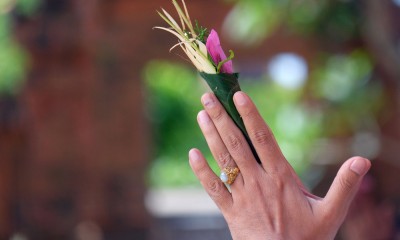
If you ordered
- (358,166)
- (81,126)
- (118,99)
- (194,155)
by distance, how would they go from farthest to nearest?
1. (118,99)
2. (81,126)
3. (194,155)
4. (358,166)

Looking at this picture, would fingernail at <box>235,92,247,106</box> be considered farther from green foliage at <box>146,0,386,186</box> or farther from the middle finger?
green foliage at <box>146,0,386,186</box>

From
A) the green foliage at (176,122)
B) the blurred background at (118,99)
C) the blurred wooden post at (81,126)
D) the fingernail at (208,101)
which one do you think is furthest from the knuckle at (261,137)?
the green foliage at (176,122)

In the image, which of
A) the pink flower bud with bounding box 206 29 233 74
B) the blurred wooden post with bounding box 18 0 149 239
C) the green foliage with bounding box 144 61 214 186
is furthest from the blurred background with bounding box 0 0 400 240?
the green foliage with bounding box 144 61 214 186

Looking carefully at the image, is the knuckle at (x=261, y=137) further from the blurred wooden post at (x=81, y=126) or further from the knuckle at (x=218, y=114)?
the blurred wooden post at (x=81, y=126)

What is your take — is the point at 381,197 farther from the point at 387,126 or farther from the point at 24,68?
the point at 24,68

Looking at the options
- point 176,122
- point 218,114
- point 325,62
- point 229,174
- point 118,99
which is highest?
point 218,114

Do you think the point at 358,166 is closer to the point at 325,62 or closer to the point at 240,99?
the point at 240,99

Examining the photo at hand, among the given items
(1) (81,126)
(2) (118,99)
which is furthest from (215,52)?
(2) (118,99)
